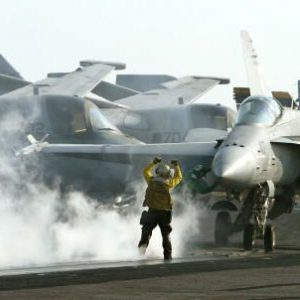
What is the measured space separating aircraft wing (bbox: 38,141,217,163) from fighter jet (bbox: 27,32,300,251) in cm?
3

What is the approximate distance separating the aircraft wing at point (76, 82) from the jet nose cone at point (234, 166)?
24883mm

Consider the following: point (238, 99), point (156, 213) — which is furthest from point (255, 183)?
point (238, 99)

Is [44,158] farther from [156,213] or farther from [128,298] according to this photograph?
[128,298]

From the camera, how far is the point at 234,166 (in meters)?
21.7

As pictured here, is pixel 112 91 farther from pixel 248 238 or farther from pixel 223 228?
pixel 248 238

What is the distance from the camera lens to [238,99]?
46156 mm

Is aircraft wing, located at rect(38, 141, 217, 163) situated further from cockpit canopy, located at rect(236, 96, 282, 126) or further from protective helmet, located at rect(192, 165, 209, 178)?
cockpit canopy, located at rect(236, 96, 282, 126)

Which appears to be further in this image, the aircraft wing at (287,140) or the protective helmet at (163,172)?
the aircraft wing at (287,140)

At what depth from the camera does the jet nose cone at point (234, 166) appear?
21609 millimetres

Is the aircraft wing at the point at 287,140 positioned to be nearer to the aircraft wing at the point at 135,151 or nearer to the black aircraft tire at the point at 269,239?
the aircraft wing at the point at 135,151

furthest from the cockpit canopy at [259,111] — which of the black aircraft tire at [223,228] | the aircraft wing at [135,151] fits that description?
the black aircraft tire at [223,228]

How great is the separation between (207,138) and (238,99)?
12485 millimetres

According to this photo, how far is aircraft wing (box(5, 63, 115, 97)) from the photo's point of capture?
49.9 meters

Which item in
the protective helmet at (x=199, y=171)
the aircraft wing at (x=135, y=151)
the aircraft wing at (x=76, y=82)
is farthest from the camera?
the aircraft wing at (x=76, y=82)
